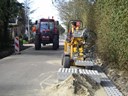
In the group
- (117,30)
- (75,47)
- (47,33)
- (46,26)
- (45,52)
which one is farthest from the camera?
(46,26)

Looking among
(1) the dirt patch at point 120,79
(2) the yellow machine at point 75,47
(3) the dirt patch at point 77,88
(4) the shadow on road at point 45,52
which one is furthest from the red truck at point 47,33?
(3) the dirt patch at point 77,88

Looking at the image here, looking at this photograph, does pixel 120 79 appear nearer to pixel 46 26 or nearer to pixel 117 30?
pixel 117 30

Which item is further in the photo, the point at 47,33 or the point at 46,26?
the point at 46,26

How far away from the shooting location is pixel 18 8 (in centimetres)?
3769

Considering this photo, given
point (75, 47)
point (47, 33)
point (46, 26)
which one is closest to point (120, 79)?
point (75, 47)

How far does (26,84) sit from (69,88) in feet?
8.25

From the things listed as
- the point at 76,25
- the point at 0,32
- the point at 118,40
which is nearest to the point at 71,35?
the point at 76,25

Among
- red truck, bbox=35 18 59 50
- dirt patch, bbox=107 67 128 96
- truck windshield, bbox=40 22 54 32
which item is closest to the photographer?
dirt patch, bbox=107 67 128 96

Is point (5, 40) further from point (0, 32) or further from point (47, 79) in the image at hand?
point (47, 79)

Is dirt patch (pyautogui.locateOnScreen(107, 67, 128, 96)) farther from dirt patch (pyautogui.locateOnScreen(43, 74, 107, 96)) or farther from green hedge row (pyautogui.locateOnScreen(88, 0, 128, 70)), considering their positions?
dirt patch (pyautogui.locateOnScreen(43, 74, 107, 96))

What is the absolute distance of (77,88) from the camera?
32.8 ft

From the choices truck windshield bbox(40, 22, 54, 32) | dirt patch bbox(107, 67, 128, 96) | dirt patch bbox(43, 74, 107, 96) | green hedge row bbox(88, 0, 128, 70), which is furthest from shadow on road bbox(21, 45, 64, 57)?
dirt patch bbox(43, 74, 107, 96)

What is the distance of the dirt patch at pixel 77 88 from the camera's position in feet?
32.2

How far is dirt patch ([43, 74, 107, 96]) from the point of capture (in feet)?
32.2
